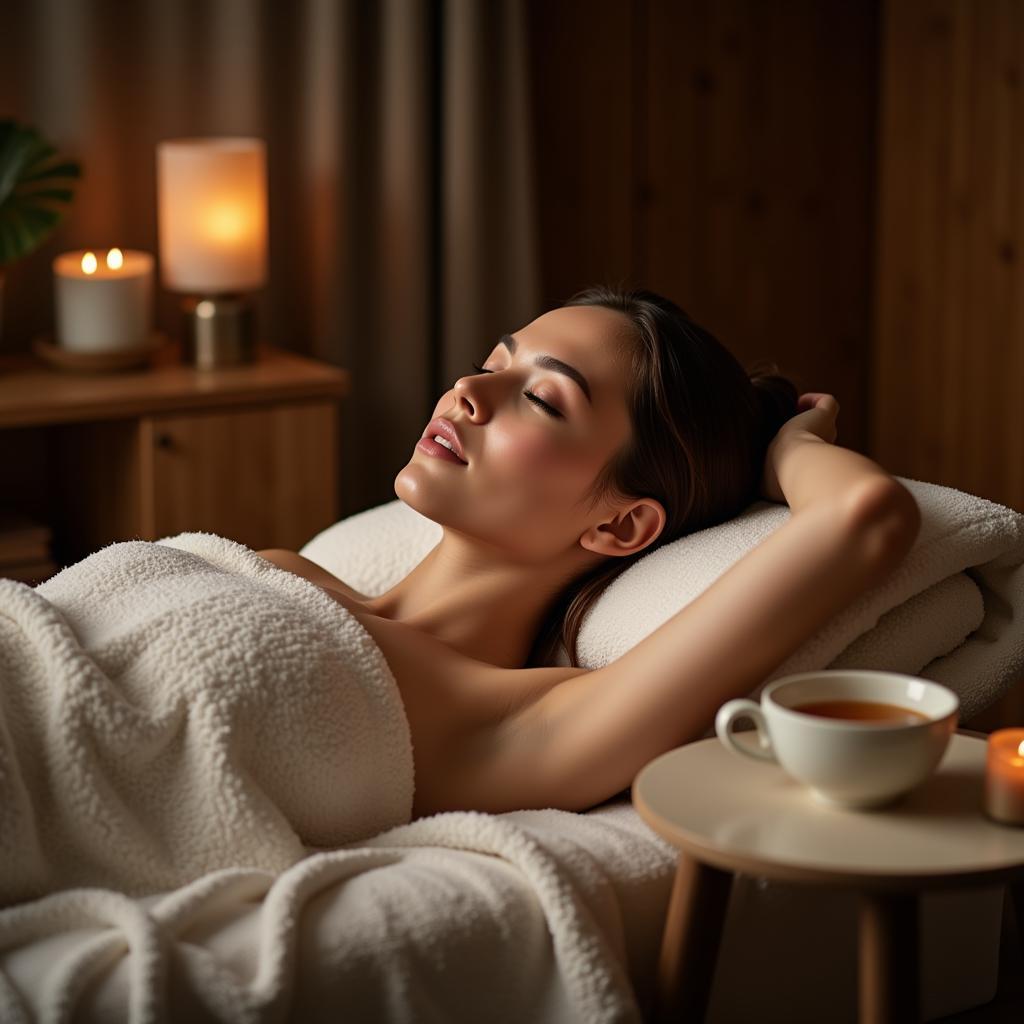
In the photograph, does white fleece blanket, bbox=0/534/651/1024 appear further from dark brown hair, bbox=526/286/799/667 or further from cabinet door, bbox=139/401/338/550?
cabinet door, bbox=139/401/338/550

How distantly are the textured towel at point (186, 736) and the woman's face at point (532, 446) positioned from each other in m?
0.19

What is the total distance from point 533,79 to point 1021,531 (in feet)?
7.56

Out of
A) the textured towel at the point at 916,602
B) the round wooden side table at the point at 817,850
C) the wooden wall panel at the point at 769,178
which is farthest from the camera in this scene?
the wooden wall panel at the point at 769,178

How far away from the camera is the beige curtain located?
10.2ft

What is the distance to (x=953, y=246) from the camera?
3.65 meters

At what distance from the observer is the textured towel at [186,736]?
1298 millimetres

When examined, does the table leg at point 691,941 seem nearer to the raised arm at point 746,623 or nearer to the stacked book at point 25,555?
the raised arm at point 746,623

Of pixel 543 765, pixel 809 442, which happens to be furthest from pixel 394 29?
pixel 543 765

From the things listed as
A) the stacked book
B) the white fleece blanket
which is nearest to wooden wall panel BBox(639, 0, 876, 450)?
the stacked book

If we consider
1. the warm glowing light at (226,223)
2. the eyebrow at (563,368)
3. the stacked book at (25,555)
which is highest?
the warm glowing light at (226,223)

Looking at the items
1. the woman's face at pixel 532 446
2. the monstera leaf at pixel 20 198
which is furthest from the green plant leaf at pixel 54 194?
the woman's face at pixel 532 446

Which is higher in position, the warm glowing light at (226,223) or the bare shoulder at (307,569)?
the warm glowing light at (226,223)

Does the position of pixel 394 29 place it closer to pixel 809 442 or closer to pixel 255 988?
pixel 809 442

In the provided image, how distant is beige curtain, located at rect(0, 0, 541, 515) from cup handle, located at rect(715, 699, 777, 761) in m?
2.28
